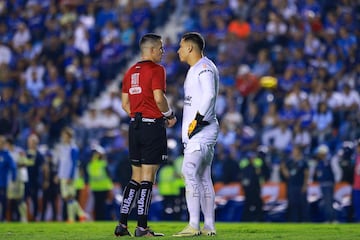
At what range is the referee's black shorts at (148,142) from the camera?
14.6 meters

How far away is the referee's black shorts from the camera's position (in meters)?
14.6

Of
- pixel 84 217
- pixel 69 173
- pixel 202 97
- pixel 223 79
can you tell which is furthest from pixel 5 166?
pixel 202 97

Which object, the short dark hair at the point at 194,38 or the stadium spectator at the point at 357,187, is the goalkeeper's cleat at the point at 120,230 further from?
the stadium spectator at the point at 357,187

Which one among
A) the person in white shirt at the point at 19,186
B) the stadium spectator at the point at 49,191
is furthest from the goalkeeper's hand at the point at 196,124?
the stadium spectator at the point at 49,191

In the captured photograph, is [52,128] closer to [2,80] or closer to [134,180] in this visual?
[2,80]

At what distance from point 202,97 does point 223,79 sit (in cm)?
1574

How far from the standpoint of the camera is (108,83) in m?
32.2

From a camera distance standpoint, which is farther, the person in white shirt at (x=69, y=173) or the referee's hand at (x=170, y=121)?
the person in white shirt at (x=69, y=173)

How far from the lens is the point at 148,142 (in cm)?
1458

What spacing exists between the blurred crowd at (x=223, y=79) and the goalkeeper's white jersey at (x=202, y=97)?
10493 mm

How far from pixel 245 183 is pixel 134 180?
11739 millimetres

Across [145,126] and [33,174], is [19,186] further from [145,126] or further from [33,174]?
[145,126]

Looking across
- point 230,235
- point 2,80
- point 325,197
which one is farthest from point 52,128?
point 230,235

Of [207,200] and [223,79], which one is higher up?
[223,79]
